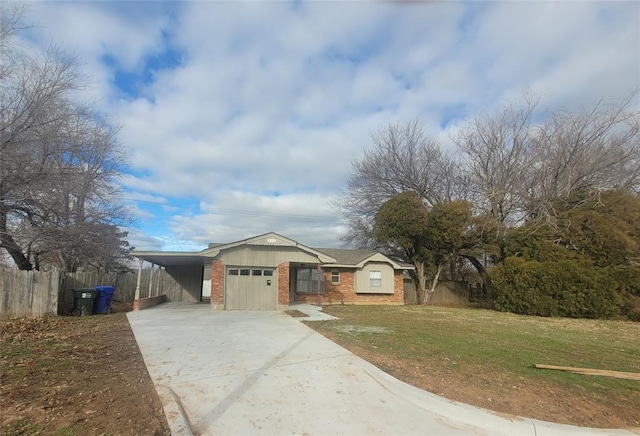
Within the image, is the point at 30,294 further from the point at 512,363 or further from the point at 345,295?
the point at 345,295

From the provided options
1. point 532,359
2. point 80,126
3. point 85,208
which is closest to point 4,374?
point 532,359

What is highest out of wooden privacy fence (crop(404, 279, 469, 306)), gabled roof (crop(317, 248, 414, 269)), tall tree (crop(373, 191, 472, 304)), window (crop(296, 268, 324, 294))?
tall tree (crop(373, 191, 472, 304))

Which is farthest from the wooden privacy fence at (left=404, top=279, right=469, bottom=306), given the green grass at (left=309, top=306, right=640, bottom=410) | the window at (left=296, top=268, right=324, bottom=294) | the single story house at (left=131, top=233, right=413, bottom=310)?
the green grass at (left=309, top=306, right=640, bottom=410)

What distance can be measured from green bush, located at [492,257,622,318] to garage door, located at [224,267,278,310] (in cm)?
1206

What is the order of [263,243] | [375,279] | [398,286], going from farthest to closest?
1. [398,286]
2. [375,279]
3. [263,243]

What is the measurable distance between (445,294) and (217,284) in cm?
1645

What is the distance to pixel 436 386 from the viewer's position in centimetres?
566

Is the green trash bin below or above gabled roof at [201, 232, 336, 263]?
below

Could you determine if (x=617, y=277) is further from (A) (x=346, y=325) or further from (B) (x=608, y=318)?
(A) (x=346, y=325)

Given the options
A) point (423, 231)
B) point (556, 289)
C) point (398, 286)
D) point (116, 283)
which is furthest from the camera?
point (423, 231)

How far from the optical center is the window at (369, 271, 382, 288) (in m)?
22.8

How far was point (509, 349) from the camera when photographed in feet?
28.5

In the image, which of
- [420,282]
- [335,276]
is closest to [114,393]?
[335,276]

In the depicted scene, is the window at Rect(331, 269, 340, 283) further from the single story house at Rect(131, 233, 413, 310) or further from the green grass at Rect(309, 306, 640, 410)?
the green grass at Rect(309, 306, 640, 410)
